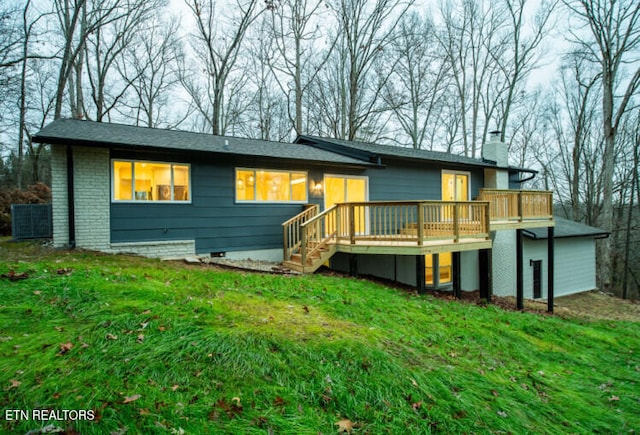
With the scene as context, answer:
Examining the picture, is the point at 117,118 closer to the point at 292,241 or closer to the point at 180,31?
the point at 180,31

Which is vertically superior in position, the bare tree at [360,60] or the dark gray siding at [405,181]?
the bare tree at [360,60]

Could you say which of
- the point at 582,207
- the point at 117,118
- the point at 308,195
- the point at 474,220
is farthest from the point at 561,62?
the point at 117,118

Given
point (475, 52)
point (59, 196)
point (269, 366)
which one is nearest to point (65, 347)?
point (269, 366)

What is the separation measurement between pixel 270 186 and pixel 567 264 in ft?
41.0

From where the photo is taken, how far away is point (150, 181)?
837 centimetres

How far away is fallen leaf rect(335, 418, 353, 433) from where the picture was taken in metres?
2.54

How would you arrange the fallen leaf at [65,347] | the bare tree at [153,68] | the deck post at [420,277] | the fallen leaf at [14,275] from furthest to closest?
1. the bare tree at [153,68]
2. the deck post at [420,277]
3. the fallen leaf at [14,275]
4. the fallen leaf at [65,347]

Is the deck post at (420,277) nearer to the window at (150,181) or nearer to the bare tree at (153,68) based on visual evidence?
the window at (150,181)

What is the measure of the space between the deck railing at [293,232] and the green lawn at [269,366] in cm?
362

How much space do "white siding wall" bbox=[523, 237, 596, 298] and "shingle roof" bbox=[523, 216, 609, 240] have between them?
0.29 meters

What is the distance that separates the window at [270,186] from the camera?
961 centimetres

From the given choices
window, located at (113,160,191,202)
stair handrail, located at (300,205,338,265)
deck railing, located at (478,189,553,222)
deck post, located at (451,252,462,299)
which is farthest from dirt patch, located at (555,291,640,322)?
window, located at (113,160,191,202)

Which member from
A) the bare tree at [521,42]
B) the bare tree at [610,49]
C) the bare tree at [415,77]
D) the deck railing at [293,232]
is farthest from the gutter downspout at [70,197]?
the bare tree at [521,42]

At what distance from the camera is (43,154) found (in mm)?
19953
